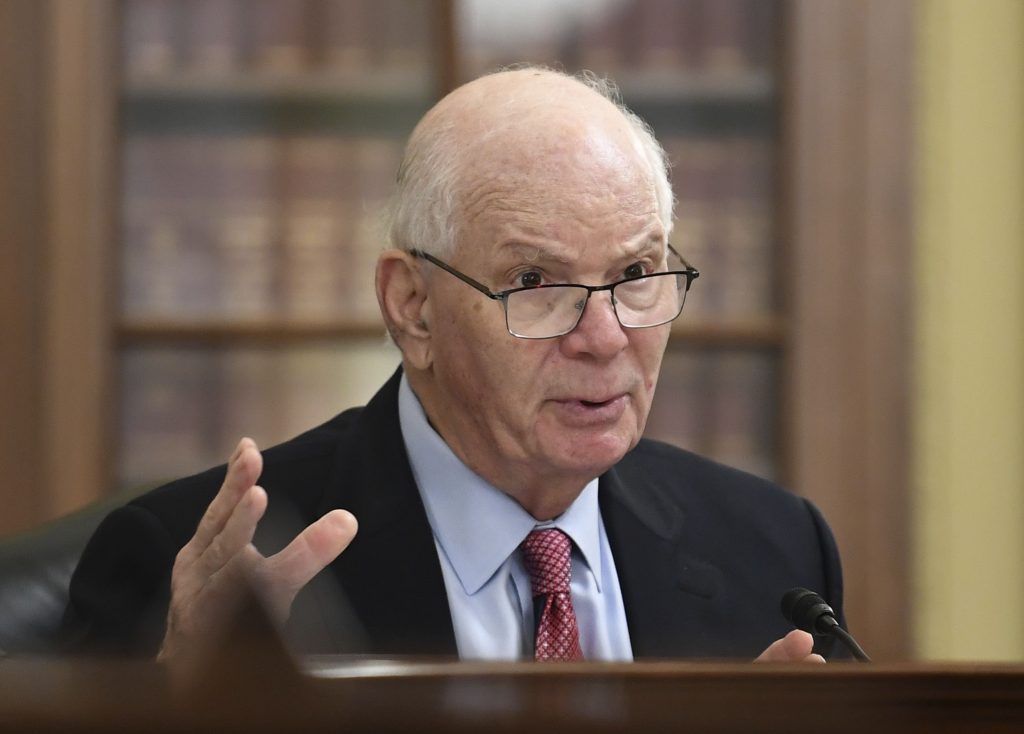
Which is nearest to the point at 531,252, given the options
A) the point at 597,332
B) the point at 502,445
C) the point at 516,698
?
the point at 597,332

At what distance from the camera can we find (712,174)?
2934 millimetres

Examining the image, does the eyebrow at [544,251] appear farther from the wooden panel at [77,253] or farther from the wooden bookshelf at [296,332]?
the wooden panel at [77,253]

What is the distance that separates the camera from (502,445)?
4.64ft

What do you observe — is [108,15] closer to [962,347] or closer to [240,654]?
[962,347]

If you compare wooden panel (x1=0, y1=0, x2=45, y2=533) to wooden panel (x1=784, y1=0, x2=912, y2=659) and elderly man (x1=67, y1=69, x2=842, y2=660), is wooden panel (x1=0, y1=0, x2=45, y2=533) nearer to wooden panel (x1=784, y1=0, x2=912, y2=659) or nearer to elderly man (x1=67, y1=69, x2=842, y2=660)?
elderly man (x1=67, y1=69, x2=842, y2=660)

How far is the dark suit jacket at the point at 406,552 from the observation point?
1.36 metres

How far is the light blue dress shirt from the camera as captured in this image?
139cm

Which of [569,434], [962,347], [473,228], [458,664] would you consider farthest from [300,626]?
[962,347]

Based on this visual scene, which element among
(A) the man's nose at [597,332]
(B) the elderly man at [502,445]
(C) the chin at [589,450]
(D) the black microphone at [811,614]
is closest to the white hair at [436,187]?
(B) the elderly man at [502,445]

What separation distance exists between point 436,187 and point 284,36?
5.28 ft

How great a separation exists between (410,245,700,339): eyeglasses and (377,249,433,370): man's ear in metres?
0.06

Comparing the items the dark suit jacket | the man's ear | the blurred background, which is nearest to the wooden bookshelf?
the blurred background

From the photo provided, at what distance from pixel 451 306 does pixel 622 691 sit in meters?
1.11

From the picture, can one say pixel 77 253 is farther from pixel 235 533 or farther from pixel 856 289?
pixel 235 533
